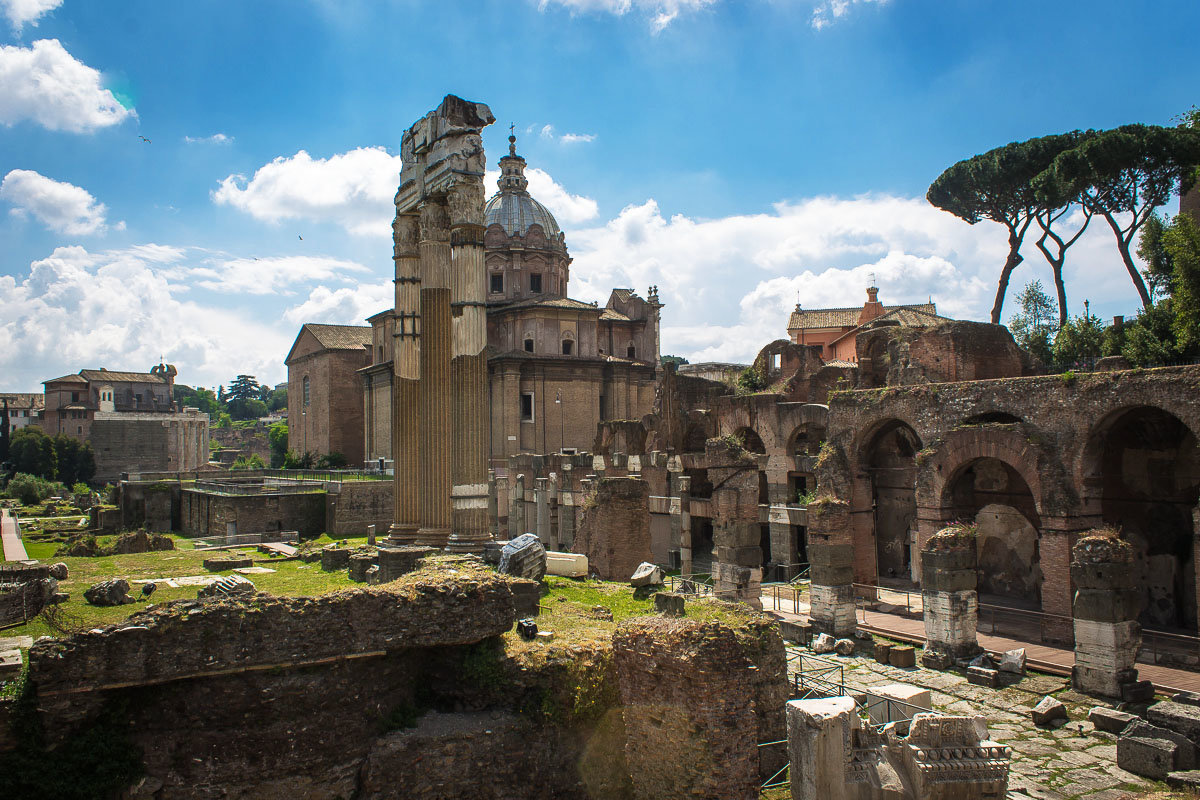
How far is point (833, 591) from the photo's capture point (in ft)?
48.1

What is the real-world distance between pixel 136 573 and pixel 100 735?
8.17 m

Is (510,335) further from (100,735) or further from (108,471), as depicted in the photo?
(108,471)

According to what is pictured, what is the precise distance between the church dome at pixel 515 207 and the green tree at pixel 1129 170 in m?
22.1

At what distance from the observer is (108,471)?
193ft

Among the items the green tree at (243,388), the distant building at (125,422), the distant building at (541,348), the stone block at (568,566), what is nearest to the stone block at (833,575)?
the stone block at (568,566)

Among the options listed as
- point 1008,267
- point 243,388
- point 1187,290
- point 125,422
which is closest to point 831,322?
point 1008,267

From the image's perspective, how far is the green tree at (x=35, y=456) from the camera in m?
55.8

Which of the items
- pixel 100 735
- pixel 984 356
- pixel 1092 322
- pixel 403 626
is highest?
pixel 1092 322

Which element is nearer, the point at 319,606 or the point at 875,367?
the point at 319,606

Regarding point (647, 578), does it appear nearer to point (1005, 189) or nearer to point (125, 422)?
point (1005, 189)

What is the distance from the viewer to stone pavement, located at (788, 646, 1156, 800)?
28.4 ft

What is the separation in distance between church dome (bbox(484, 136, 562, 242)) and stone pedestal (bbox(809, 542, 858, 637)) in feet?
94.2

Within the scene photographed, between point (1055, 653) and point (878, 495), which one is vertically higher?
point (878, 495)

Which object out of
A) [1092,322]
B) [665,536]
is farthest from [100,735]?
[1092,322]
